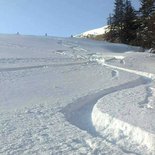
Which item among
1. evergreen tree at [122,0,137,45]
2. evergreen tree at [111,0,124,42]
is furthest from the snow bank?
evergreen tree at [111,0,124,42]

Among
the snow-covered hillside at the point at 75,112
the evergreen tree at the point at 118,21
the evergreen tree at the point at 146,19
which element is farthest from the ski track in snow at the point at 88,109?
the evergreen tree at the point at 118,21

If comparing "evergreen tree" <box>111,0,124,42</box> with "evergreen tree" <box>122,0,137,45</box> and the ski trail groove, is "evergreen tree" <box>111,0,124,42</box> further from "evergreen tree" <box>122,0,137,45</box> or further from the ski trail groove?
the ski trail groove

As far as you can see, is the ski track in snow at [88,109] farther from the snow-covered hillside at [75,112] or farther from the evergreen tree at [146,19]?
the evergreen tree at [146,19]

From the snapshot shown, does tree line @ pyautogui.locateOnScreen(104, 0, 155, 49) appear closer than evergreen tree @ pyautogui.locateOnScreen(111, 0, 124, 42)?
Yes

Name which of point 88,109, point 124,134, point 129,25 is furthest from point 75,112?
point 129,25

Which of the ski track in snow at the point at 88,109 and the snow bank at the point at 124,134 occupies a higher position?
the snow bank at the point at 124,134

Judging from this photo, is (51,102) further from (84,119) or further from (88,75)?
(88,75)

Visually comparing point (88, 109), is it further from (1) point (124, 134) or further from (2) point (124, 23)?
(2) point (124, 23)

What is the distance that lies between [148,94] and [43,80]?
4677mm

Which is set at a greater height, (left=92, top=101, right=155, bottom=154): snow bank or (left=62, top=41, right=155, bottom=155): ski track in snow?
(left=92, top=101, right=155, bottom=154): snow bank

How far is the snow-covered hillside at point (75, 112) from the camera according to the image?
298 inches

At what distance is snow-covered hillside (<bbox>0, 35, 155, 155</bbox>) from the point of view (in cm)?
757

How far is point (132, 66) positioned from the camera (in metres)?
20.8

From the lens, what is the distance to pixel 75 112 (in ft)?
33.8
